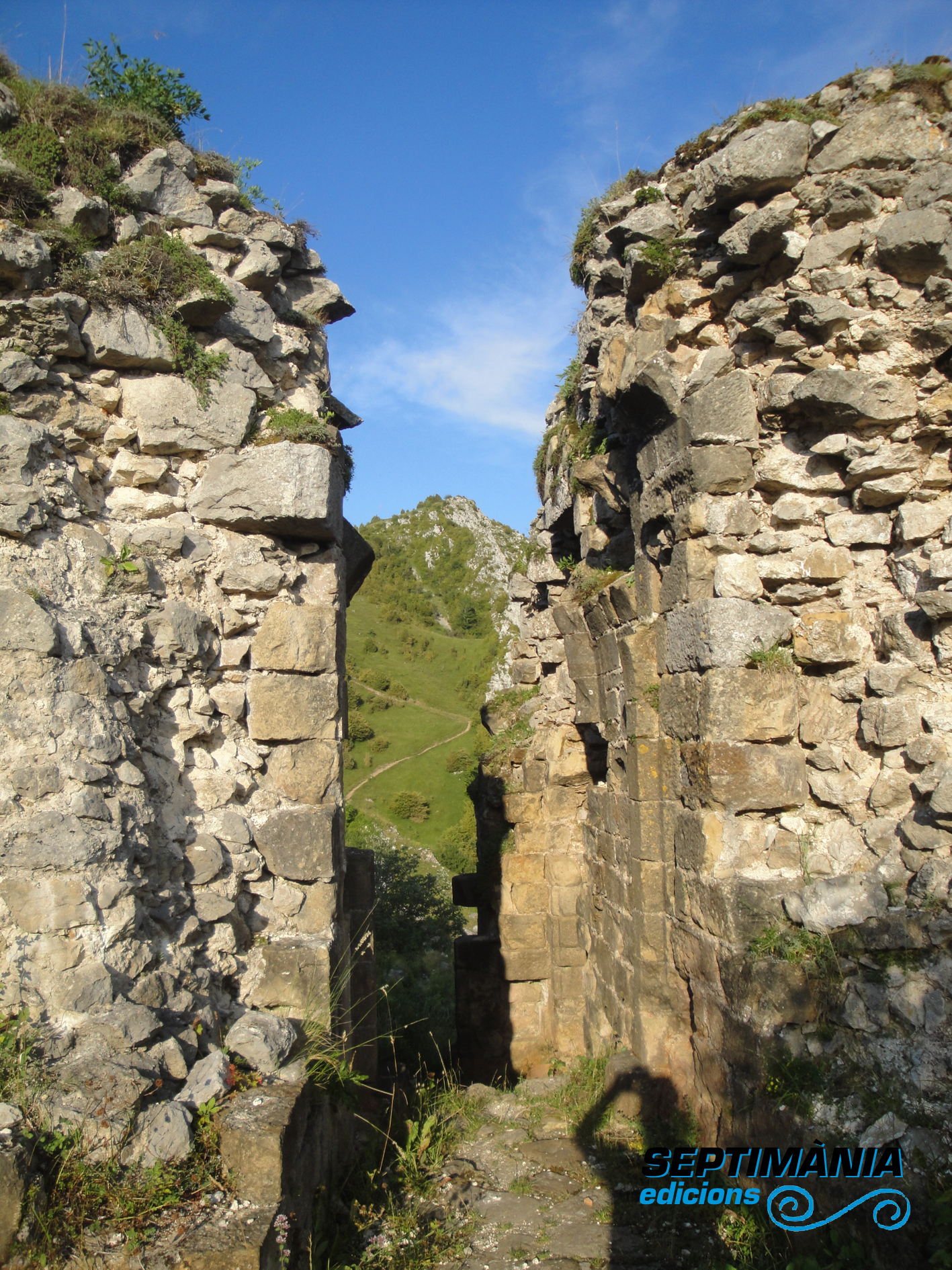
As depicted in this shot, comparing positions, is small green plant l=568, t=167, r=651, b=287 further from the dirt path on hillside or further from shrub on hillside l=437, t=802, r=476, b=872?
the dirt path on hillside

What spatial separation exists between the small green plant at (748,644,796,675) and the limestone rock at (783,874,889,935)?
123cm

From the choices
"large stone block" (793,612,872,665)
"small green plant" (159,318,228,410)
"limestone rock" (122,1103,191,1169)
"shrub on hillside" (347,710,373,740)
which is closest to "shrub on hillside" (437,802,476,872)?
"shrub on hillside" (347,710,373,740)

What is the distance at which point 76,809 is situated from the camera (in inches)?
125

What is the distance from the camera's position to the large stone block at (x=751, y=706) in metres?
4.89

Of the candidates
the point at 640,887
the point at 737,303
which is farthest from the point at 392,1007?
the point at 737,303

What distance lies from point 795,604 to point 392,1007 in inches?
319

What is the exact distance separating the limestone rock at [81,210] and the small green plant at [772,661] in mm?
4361

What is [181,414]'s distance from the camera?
430 cm

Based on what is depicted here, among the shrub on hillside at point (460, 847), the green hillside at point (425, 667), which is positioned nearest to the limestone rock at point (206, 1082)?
the green hillside at point (425, 667)

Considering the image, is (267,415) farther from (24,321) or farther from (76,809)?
(76,809)

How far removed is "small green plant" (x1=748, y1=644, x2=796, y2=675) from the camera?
4.92 meters

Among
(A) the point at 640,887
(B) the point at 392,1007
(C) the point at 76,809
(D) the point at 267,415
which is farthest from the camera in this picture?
(B) the point at 392,1007

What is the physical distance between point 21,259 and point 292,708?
2.49 m

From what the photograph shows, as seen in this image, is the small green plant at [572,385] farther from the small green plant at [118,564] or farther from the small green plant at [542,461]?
the small green plant at [118,564]
